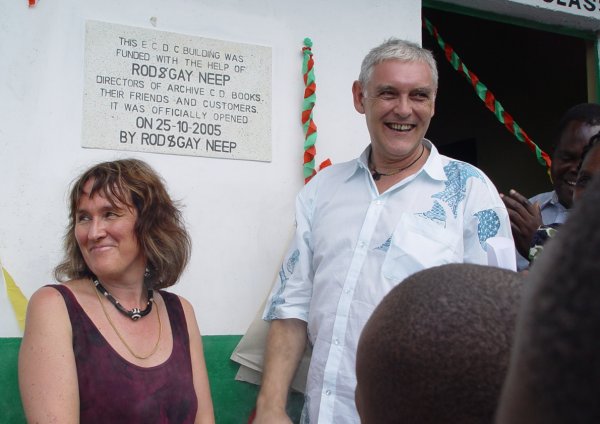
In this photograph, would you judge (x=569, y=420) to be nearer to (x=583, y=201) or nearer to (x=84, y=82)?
(x=583, y=201)

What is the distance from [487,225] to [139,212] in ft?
3.69

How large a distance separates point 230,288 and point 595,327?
8.44ft

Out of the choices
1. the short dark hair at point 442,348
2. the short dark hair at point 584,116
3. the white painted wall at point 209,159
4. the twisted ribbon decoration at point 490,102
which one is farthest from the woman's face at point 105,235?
the twisted ribbon decoration at point 490,102

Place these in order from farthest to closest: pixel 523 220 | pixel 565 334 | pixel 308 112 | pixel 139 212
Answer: pixel 308 112 → pixel 523 220 → pixel 139 212 → pixel 565 334

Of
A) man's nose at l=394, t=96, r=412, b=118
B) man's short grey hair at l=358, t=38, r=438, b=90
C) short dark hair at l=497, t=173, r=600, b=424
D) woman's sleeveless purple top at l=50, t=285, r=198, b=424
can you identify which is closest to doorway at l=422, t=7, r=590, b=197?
man's short grey hair at l=358, t=38, r=438, b=90

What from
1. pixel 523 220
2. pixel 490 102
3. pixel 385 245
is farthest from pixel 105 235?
pixel 490 102

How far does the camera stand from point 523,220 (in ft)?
8.55

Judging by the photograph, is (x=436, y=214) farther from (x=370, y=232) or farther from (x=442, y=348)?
(x=442, y=348)

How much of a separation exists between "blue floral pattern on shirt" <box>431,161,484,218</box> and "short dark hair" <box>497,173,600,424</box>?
189 cm

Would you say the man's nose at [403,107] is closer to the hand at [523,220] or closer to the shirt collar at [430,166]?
the shirt collar at [430,166]

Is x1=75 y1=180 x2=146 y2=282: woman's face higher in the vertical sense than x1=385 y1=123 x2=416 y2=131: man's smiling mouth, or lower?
lower

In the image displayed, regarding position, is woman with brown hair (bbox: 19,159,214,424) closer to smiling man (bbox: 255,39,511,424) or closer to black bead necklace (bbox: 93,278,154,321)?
black bead necklace (bbox: 93,278,154,321)

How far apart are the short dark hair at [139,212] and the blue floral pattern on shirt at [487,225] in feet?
3.31

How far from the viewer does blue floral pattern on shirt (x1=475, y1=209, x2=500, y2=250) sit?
2.24 meters
